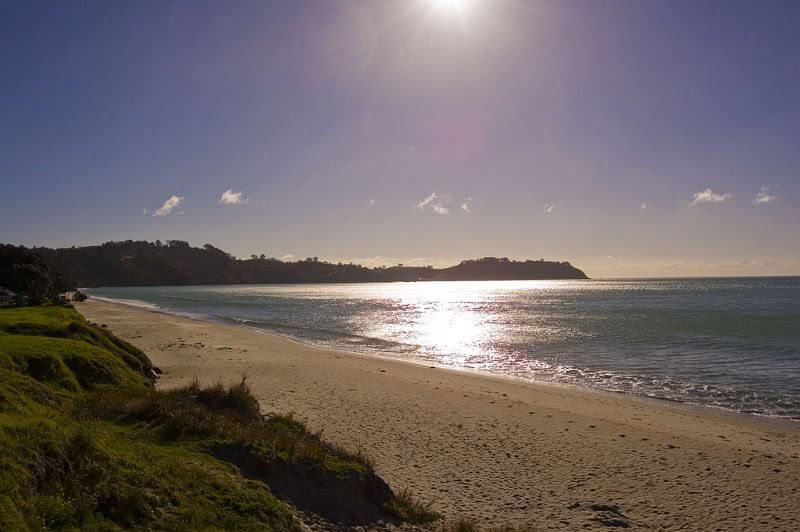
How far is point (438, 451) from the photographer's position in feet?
35.5

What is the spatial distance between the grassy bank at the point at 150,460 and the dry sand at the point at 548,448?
2191 millimetres

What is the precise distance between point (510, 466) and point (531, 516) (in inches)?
88.8

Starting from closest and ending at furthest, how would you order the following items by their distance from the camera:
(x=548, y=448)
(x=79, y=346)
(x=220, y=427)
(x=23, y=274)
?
1. (x=220, y=427)
2. (x=548, y=448)
3. (x=79, y=346)
4. (x=23, y=274)

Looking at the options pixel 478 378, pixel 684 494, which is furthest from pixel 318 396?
pixel 684 494

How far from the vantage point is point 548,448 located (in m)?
11.2

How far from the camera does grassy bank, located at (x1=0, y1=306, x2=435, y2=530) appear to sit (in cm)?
440

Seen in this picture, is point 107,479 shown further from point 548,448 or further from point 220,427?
point 548,448

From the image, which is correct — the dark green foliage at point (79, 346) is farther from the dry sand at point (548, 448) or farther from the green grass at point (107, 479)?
the green grass at point (107, 479)

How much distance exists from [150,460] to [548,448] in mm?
8452

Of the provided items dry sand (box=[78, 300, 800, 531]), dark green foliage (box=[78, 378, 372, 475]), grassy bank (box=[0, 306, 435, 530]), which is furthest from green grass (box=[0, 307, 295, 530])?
dry sand (box=[78, 300, 800, 531])

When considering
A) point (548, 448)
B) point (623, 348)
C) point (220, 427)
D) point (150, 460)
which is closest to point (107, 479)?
point (150, 460)

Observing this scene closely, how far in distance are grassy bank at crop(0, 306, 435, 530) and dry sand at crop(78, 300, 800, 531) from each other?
219 centimetres

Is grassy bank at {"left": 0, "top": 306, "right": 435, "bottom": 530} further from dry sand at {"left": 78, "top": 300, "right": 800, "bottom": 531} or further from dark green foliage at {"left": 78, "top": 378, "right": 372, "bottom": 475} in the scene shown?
dry sand at {"left": 78, "top": 300, "right": 800, "bottom": 531}

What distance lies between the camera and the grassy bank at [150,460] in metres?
4.40
